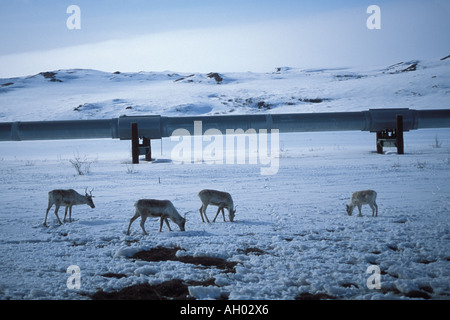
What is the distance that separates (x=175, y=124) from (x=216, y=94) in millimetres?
41879

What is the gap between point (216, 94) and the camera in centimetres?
5828

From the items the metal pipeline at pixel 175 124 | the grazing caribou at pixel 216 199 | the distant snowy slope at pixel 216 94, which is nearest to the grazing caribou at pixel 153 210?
the grazing caribou at pixel 216 199

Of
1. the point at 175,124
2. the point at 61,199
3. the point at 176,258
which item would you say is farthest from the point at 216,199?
the point at 175,124

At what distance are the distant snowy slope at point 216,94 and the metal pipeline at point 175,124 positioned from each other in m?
25.5

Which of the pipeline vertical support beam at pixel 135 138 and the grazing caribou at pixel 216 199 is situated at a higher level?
the pipeline vertical support beam at pixel 135 138

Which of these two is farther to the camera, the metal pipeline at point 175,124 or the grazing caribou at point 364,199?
the metal pipeline at point 175,124

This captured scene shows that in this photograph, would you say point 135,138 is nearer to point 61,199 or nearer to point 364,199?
point 61,199

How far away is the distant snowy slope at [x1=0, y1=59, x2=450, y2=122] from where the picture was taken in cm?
4662

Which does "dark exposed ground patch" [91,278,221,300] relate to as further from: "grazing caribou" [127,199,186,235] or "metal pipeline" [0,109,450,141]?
"metal pipeline" [0,109,450,141]

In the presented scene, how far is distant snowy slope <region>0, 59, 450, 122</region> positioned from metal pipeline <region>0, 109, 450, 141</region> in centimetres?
2552

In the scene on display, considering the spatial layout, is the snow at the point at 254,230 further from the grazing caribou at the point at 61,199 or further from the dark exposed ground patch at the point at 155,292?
the grazing caribou at the point at 61,199

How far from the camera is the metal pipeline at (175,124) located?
677 inches
